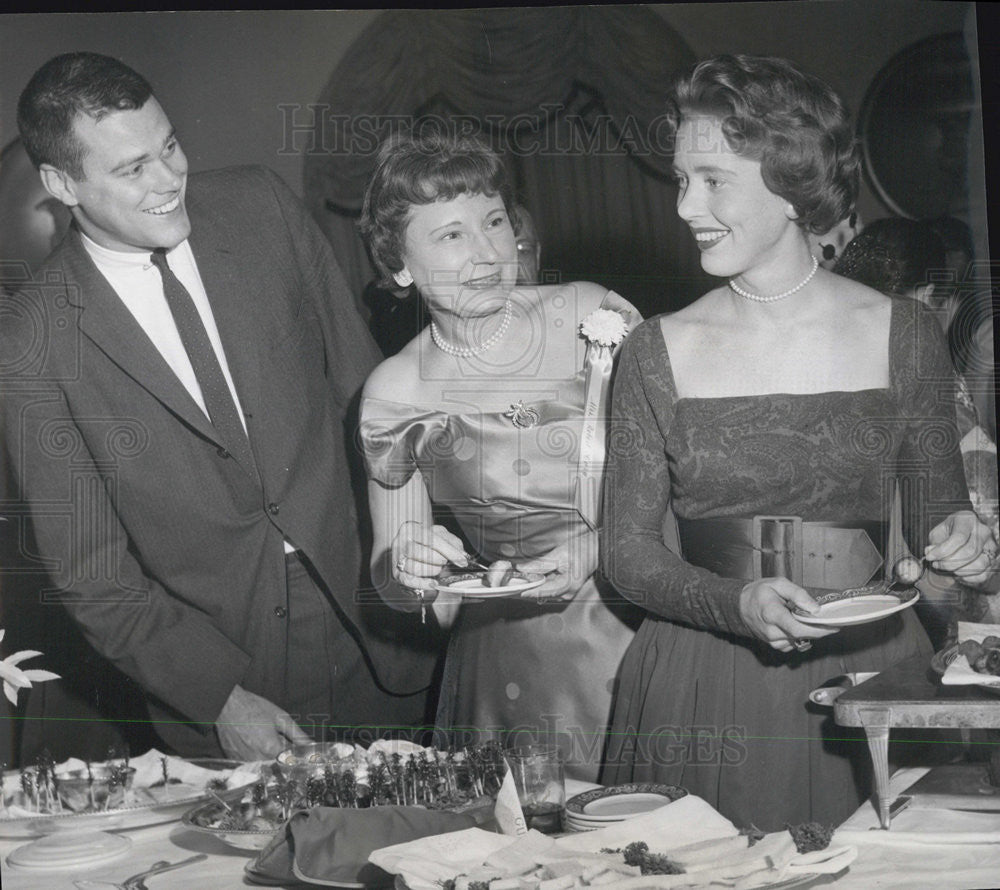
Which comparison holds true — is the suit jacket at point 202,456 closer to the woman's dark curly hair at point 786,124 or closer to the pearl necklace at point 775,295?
the pearl necklace at point 775,295

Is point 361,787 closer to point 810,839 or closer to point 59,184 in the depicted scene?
point 810,839

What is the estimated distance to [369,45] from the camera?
3758mm

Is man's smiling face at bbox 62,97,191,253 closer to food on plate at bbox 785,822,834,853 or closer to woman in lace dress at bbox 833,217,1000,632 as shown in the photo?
woman in lace dress at bbox 833,217,1000,632

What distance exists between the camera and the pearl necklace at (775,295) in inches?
Result: 143

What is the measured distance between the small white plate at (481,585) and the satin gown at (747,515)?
0.22 m

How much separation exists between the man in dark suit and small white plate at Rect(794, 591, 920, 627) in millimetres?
1121

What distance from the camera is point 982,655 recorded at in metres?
3.41

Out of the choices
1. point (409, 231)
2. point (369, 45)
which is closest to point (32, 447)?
point (409, 231)

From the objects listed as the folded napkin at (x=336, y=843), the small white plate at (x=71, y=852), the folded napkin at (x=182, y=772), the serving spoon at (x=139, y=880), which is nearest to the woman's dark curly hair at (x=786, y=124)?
the folded napkin at (x=336, y=843)

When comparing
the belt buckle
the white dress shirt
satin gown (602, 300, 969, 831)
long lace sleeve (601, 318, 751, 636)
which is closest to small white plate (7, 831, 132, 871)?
the white dress shirt

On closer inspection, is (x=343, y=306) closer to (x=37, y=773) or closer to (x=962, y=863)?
(x=37, y=773)

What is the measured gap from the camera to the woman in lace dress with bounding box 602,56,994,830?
357 centimetres

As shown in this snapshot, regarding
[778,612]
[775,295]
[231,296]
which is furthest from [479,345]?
[778,612]

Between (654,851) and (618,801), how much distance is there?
19 centimetres
